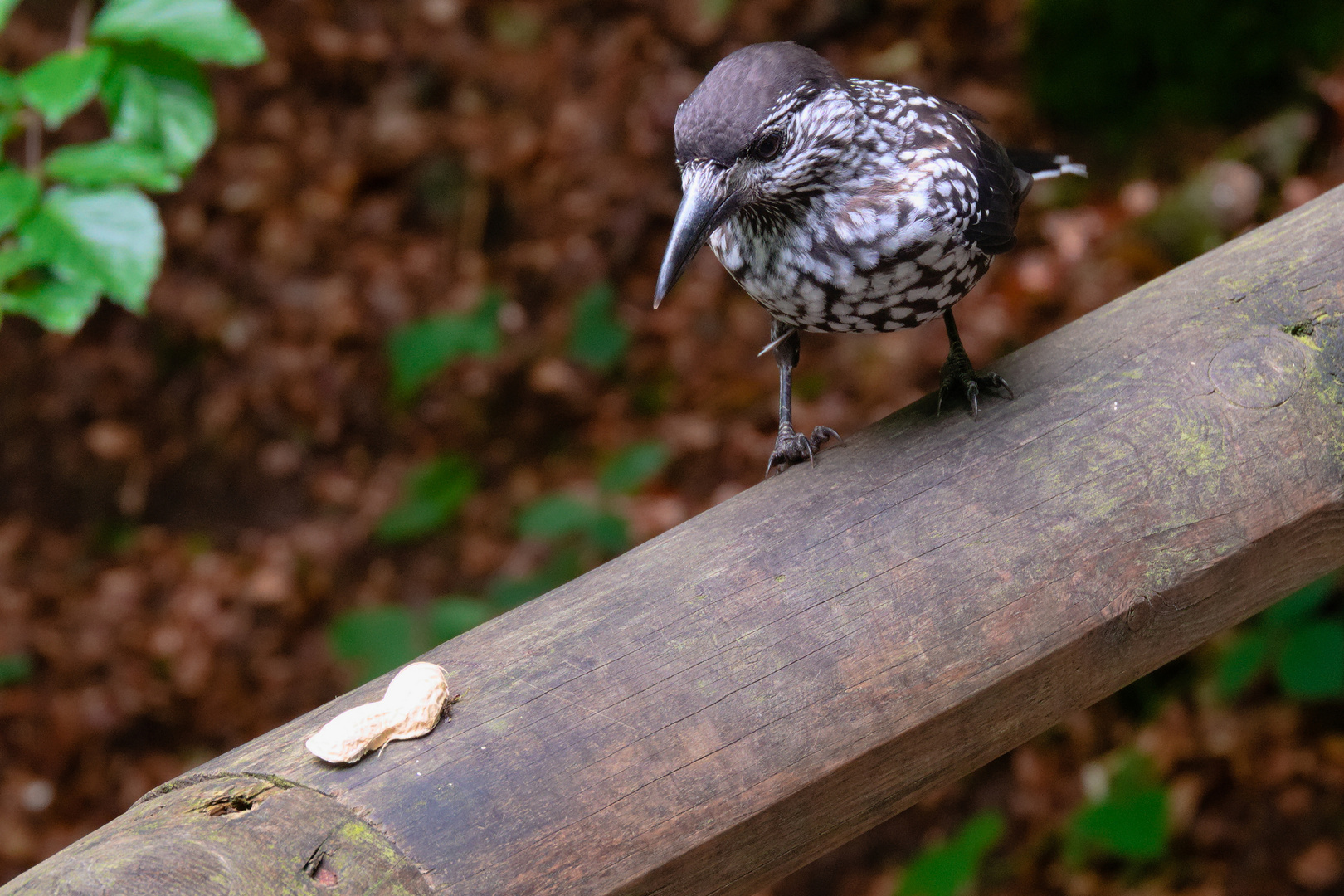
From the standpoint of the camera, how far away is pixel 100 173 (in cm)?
194

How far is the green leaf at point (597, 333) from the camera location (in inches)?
196

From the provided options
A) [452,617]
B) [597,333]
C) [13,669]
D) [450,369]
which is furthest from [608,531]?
[13,669]

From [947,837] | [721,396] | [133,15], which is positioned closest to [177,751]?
[721,396]

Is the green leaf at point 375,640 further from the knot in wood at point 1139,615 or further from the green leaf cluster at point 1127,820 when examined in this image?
the knot in wood at point 1139,615

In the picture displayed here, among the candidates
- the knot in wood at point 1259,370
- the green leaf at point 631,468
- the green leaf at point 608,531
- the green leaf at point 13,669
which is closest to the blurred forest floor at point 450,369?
the green leaf at point 13,669

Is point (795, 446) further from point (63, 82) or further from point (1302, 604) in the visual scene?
point (1302, 604)

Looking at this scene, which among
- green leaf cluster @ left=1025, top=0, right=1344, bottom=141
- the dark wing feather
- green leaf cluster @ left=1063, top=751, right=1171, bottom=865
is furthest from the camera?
green leaf cluster @ left=1025, top=0, right=1344, bottom=141

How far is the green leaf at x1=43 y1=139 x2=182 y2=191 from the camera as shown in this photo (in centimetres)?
194

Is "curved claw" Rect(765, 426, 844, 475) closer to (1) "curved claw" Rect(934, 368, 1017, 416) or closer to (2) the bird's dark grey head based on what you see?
(1) "curved claw" Rect(934, 368, 1017, 416)

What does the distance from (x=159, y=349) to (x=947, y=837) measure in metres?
4.29

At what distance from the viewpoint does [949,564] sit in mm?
1839

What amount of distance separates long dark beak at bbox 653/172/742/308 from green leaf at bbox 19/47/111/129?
1031 mm

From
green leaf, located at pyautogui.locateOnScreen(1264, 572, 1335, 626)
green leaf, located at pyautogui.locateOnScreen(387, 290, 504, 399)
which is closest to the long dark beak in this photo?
green leaf, located at pyautogui.locateOnScreen(1264, 572, 1335, 626)

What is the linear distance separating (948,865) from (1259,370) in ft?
5.79
